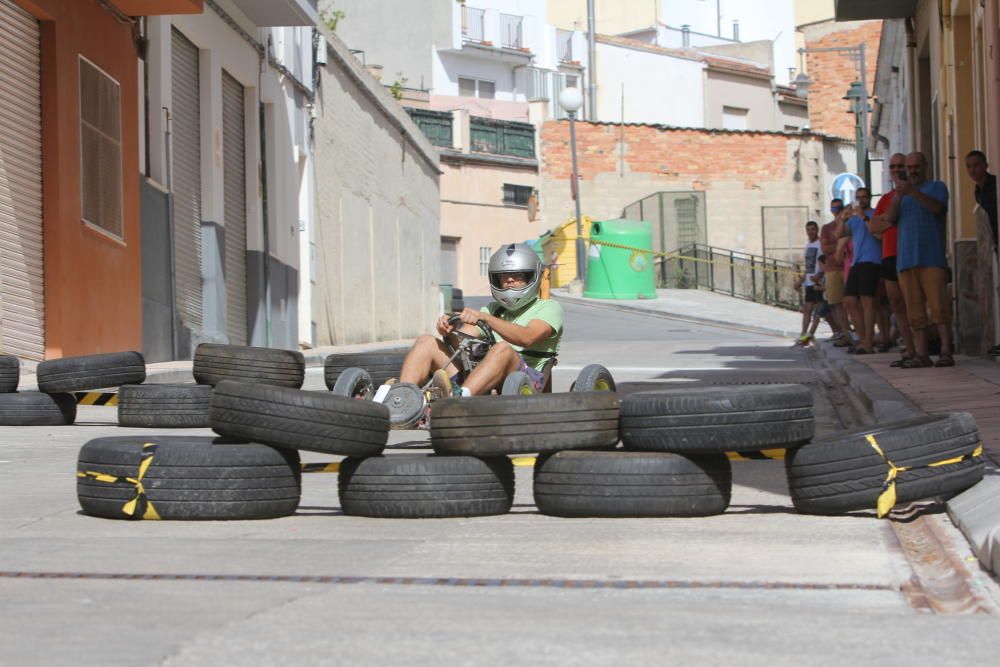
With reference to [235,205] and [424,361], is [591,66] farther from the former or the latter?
[424,361]

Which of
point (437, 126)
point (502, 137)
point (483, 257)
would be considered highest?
point (437, 126)

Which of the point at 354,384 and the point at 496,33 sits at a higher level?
the point at 496,33

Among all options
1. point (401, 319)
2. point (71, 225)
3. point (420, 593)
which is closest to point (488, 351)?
point (420, 593)

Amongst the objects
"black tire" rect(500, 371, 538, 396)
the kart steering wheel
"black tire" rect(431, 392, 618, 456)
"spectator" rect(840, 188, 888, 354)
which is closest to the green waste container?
"spectator" rect(840, 188, 888, 354)

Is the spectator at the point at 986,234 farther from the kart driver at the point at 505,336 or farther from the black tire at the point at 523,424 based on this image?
the black tire at the point at 523,424

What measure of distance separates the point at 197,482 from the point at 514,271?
3.45 meters

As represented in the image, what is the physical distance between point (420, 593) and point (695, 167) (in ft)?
167

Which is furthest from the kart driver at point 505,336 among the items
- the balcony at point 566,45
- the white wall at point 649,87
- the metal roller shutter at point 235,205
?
the balcony at point 566,45

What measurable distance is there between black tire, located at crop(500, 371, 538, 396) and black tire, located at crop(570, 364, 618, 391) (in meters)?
0.73

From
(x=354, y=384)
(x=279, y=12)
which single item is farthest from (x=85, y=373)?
(x=279, y=12)

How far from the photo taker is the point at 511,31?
6244 cm

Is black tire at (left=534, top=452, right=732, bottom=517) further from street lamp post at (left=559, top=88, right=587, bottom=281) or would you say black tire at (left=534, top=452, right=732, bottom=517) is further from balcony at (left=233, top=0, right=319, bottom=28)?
street lamp post at (left=559, top=88, right=587, bottom=281)

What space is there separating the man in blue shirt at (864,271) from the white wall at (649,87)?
44379mm

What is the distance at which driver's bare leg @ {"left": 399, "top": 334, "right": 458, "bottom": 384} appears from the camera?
8.60 m
